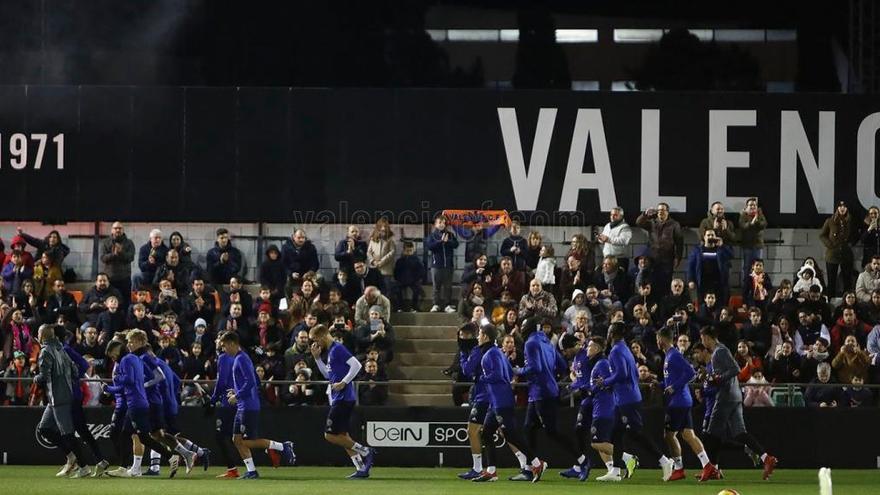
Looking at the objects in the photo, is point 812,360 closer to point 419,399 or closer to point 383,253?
point 419,399

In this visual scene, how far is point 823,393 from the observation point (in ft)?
76.5

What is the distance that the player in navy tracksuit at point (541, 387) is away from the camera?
67.3 feet

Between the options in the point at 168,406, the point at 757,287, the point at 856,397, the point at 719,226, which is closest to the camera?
the point at 168,406

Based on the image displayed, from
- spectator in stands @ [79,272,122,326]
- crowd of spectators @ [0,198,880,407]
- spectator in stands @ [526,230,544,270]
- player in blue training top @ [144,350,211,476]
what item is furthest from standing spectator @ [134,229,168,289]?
spectator in stands @ [526,230,544,270]

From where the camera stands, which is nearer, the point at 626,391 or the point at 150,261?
the point at 626,391

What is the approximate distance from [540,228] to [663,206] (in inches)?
115

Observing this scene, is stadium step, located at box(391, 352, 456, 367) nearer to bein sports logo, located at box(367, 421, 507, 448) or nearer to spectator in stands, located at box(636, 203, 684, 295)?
bein sports logo, located at box(367, 421, 507, 448)

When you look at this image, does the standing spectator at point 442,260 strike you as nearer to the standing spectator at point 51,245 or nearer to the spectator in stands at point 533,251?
the spectator in stands at point 533,251

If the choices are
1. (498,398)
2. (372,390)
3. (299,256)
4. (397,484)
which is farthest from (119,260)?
(498,398)

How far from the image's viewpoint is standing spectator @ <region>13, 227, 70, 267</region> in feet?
88.1

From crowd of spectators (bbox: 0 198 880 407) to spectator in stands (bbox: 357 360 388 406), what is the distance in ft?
0.09

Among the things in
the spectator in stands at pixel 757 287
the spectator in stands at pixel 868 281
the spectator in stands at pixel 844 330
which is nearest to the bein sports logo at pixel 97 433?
the spectator in stands at pixel 757 287

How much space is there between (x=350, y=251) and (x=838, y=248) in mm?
8267

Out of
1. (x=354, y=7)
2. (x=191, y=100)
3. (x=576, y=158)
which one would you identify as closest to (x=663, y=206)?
(x=576, y=158)
